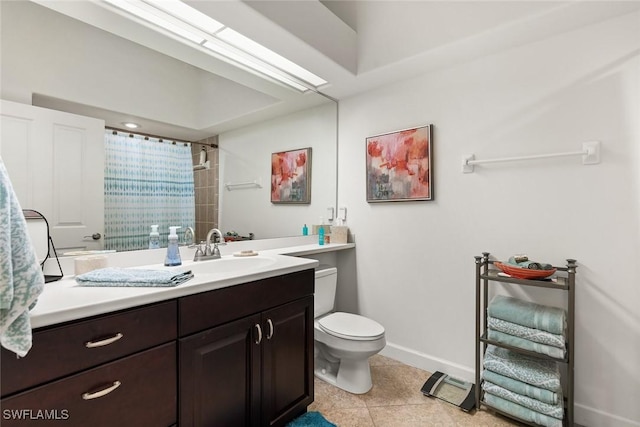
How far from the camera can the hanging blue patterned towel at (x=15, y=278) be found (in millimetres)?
757

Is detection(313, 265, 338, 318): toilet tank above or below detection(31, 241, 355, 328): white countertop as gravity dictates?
below

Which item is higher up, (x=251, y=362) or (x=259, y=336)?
(x=259, y=336)

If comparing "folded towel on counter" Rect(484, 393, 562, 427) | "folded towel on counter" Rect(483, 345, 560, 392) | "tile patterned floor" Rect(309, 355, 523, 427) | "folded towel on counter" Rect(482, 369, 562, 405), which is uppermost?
"folded towel on counter" Rect(483, 345, 560, 392)

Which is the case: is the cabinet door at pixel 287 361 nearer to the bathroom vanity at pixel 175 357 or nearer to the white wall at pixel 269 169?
the bathroom vanity at pixel 175 357

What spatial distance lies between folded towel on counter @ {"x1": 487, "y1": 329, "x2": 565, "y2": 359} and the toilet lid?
24.7 inches

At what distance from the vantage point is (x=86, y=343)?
0.94 meters

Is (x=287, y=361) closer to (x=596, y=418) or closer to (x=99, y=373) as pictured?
(x=99, y=373)

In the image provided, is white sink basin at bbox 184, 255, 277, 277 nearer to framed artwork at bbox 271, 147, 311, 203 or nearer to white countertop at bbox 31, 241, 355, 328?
white countertop at bbox 31, 241, 355, 328

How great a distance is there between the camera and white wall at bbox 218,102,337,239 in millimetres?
2156

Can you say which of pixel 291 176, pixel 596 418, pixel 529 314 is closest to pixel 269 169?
pixel 291 176

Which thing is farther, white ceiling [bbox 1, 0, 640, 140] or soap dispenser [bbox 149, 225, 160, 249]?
soap dispenser [bbox 149, 225, 160, 249]

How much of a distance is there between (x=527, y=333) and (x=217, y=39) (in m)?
2.40

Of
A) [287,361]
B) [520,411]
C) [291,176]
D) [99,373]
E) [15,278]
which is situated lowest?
[520,411]

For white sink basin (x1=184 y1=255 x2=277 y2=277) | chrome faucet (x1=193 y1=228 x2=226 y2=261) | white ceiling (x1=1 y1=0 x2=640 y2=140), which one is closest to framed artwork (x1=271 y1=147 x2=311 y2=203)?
white ceiling (x1=1 y1=0 x2=640 y2=140)
